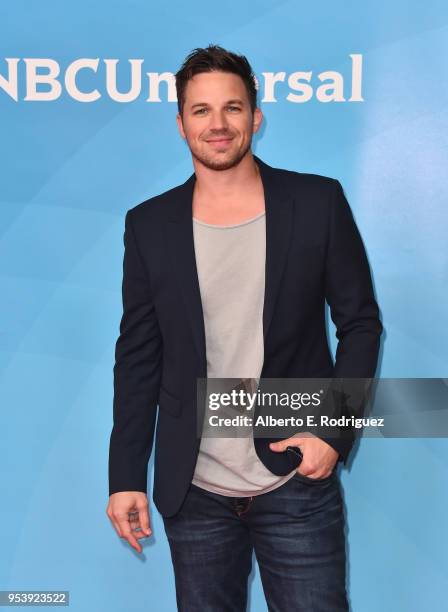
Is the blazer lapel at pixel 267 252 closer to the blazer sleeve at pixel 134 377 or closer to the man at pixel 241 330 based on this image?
the man at pixel 241 330

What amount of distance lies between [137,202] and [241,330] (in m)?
0.86

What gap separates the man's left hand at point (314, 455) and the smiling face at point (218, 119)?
742mm

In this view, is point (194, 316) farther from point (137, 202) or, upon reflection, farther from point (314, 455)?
point (137, 202)

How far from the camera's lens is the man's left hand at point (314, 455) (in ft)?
6.21

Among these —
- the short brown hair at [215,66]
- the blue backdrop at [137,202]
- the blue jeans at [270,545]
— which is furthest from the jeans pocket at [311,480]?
the short brown hair at [215,66]

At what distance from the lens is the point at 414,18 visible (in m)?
2.51

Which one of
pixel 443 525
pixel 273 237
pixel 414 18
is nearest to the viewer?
pixel 273 237

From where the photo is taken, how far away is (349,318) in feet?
6.39

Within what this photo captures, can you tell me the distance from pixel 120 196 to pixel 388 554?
5.26 feet

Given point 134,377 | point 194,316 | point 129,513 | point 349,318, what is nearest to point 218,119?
point 194,316

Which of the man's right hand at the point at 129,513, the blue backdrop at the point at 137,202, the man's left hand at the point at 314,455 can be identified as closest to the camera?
the man's left hand at the point at 314,455

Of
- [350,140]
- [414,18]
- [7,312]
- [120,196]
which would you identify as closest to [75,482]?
[7,312]

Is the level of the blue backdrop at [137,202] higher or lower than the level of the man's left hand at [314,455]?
higher

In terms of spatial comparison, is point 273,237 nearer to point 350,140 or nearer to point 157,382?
point 157,382
